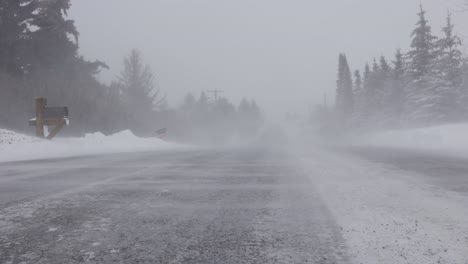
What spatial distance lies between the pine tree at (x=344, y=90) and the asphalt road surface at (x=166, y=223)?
205ft

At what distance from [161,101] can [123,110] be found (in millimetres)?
18714

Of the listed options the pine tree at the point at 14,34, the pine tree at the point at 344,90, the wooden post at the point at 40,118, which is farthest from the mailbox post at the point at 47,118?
the pine tree at the point at 344,90

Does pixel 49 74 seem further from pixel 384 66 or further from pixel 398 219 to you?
pixel 384 66

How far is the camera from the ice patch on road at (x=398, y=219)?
7.75ft

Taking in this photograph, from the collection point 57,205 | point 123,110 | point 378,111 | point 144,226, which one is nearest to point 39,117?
point 123,110

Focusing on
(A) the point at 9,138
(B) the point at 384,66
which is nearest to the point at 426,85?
(B) the point at 384,66

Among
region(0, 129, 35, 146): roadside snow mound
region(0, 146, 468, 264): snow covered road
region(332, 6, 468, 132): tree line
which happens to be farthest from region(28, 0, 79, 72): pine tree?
region(332, 6, 468, 132): tree line

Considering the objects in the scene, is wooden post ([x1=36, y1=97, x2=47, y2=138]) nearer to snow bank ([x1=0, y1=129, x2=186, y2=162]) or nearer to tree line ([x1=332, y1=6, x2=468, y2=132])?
snow bank ([x1=0, y1=129, x2=186, y2=162])

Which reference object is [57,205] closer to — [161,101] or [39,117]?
[39,117]

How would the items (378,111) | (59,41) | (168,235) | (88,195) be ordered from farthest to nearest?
1. (378,111)
2. (59,41)
3. (88,195)
4. (168,235)

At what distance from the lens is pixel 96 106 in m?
21.5

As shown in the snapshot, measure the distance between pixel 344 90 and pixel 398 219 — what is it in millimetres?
67005

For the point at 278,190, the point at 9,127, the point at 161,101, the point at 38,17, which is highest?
the point at 38,17

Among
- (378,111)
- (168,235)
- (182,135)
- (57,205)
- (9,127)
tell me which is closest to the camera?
(168,235)
